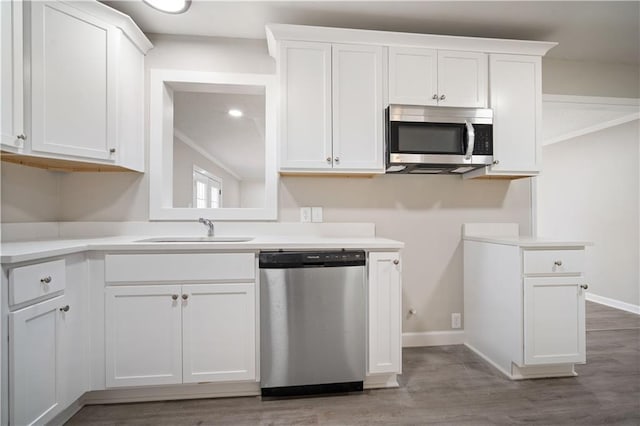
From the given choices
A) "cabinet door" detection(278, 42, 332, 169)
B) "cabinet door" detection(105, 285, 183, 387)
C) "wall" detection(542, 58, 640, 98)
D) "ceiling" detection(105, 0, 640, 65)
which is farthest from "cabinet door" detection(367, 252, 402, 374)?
"wall" detection(542, 58, 640, 98)

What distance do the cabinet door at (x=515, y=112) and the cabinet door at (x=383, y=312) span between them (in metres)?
1.16

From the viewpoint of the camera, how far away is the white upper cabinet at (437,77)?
2010 millimetres

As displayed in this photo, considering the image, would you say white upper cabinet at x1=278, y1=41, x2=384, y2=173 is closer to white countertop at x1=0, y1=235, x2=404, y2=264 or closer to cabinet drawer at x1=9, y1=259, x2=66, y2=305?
white countertop at x1=0, y1=235, x2=404, y2=264

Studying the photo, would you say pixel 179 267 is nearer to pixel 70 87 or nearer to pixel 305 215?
pixel 305 215

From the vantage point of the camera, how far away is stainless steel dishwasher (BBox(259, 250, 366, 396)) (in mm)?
1623

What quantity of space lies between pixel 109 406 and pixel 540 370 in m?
2.68

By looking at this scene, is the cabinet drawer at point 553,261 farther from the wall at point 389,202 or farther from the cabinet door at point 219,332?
the cabinet door at point 219,332

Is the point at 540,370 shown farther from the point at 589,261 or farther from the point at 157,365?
the point at 589,261

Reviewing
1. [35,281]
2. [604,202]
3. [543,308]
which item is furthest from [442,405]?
[604,202]

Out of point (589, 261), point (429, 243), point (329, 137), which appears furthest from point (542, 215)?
point (329, 137)

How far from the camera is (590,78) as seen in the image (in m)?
2.59

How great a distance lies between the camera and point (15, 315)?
1.17 m

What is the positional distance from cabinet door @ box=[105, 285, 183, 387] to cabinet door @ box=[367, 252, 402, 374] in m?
1.11

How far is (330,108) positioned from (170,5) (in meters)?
1.21
